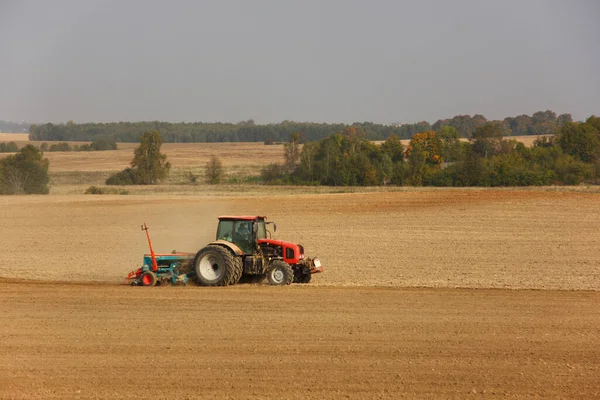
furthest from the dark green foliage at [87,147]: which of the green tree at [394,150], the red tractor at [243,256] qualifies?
the red tractor at [243,256]

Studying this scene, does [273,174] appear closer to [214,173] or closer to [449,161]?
[214,173]

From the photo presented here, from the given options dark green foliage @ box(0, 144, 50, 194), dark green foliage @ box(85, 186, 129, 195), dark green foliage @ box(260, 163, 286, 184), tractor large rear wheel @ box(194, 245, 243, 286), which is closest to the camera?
tractor large rear wheel @ box(194, 245, 243, 286)

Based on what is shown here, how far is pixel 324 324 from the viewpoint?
42.3 ft

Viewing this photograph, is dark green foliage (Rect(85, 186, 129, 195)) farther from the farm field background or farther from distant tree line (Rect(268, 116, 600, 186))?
the farm field background

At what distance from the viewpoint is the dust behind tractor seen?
16.4 m

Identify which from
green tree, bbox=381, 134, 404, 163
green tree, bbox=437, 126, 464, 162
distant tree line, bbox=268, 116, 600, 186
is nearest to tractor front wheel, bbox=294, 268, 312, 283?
distant tree line, bbox=268, 116, 600, 186

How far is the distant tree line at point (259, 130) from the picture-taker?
428 feet

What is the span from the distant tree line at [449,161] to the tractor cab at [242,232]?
44.1 m

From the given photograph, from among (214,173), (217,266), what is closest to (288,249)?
(217,266)

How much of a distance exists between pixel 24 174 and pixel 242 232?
44.5 meters

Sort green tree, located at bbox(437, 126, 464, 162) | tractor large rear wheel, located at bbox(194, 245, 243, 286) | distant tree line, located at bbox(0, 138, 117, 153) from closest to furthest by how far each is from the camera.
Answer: tractor large rear wheel, located at bbox(194, 245, 243, 286) → green tree, located at bbox(437, 126, 464, 162) → distant tree line, located at bbox(0, 138, 117, 153)

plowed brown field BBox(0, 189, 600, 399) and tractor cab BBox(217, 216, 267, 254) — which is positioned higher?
tractor cab BBox(217, 216, 267, 254)

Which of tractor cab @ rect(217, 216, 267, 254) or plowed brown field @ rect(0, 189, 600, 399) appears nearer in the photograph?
plowed brown field @ rect(0, 189, 600, 399)

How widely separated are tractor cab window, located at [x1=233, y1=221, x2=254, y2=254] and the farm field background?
2.99 ft
